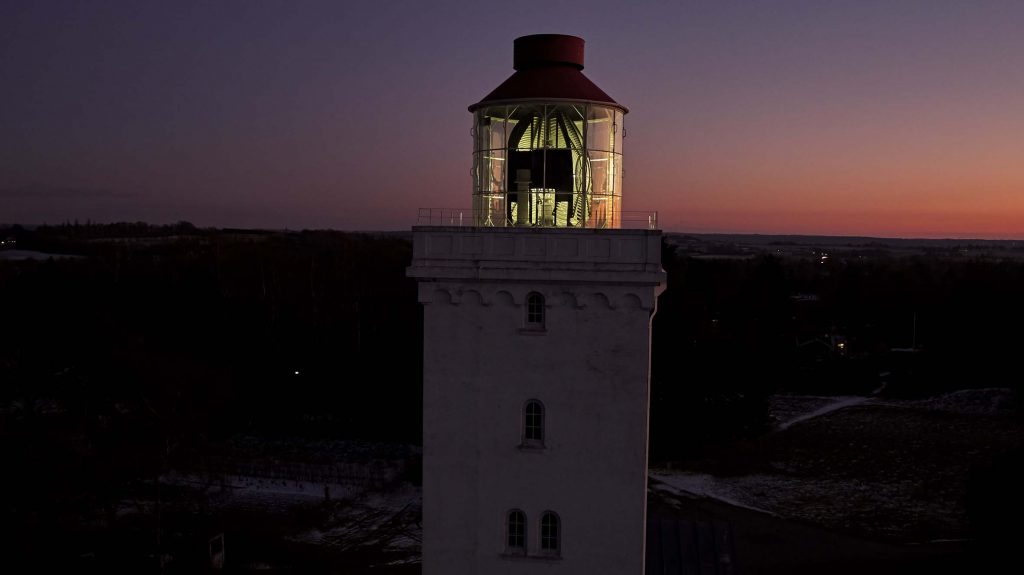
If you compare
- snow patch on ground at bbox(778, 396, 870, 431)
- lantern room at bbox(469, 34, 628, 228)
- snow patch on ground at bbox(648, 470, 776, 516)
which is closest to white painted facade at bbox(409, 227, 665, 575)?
lantern room at bbox(469, 34, 628, 228)

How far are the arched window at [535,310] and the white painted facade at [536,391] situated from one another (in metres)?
0.10

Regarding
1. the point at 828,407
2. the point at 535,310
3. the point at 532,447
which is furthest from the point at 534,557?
the point at 828,407

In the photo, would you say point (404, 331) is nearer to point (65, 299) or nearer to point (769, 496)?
point (65, 299)

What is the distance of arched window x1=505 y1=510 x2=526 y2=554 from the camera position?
1273 centimetres

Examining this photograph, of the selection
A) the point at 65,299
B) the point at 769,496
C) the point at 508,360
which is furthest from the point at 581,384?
the point at 65,299

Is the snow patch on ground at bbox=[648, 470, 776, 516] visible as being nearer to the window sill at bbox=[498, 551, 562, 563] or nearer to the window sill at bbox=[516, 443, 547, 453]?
the window sill at bbox=[498, 551, 562, 563]

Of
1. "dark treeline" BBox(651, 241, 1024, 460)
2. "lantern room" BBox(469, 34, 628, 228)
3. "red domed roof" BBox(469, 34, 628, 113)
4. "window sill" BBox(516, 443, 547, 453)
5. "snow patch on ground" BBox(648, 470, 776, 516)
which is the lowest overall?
"snow patch on ground" BBox(648, 470, 776, 516)

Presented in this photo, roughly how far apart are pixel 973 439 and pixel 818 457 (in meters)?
8.73

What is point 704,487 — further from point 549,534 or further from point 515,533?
point 515,533

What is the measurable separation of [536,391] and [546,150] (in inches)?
145

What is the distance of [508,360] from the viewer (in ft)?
40.8

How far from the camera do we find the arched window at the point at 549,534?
12664 mm

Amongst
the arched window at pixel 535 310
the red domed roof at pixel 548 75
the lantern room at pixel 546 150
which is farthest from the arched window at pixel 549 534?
the red domed roof at pixel 548 75

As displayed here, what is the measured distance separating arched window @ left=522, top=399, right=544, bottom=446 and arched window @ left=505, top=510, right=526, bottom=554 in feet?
3.82
